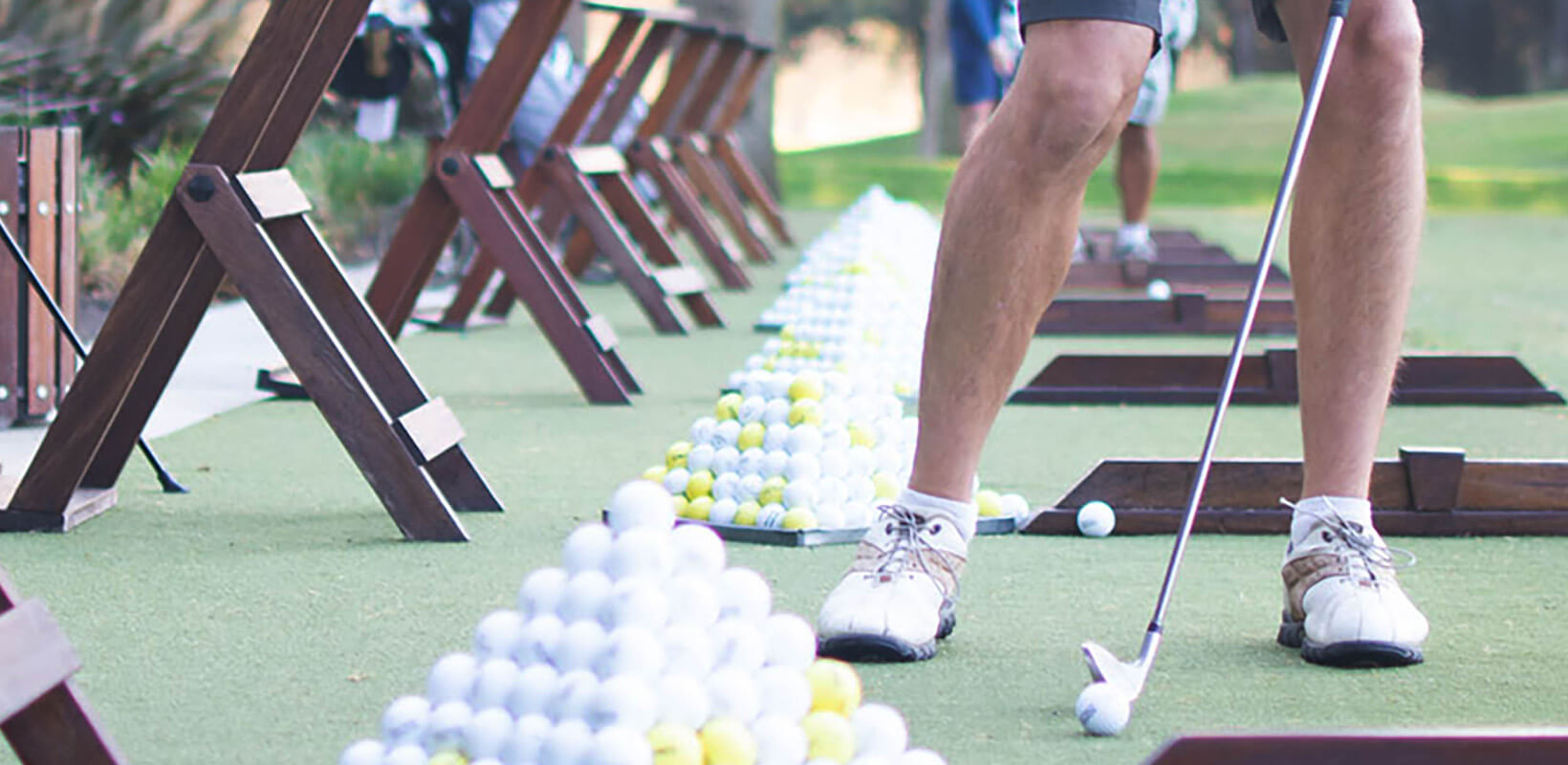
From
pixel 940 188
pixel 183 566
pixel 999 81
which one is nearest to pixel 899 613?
pixel 183 566

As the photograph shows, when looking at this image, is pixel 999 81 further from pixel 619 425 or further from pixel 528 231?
pixel 619 425

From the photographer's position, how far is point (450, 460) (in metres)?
3.39

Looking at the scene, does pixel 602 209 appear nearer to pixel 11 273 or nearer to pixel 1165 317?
pixel 1165 317

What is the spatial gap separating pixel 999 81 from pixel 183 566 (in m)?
7.04

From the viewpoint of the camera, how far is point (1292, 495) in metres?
3.20

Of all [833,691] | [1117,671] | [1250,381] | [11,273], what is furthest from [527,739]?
[1250,381]

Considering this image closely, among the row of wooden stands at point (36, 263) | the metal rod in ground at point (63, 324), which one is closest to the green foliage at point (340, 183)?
the row of wooden stands at point (36, 263)

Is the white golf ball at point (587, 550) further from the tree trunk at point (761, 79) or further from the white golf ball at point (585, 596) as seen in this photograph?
the tree trunk at point (761, 79)

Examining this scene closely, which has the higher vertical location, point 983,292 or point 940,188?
point 983,292

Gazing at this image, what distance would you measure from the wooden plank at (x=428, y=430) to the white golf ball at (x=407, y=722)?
1601mm

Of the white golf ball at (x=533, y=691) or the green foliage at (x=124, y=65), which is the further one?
the green foliage at (x=124, y=65)

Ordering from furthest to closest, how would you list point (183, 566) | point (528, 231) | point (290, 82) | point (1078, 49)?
point (528, 231) → point (290, 82) → point (183, 566) → point (1078, 49)

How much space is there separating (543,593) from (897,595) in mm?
870

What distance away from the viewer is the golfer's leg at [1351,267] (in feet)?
8.02
